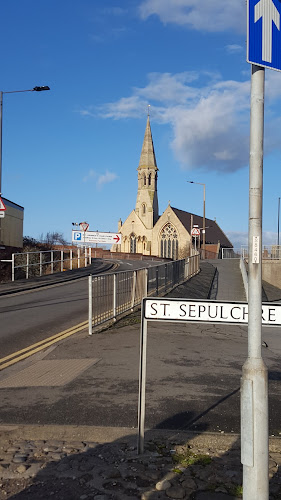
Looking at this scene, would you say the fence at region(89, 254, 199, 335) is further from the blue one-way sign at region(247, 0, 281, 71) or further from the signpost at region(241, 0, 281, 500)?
the blue one-way sign at region(247, 0, 281, 71)

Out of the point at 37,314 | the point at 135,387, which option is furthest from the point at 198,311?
the point at 37,314

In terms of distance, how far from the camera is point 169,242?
92.8 m

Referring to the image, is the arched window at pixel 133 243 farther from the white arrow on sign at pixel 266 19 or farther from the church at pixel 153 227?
the white arrow on sign at pixel 266 19

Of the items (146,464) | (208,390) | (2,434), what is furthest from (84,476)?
(208,390)

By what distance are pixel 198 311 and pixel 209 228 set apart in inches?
3799

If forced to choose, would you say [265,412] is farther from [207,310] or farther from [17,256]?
[17,256]

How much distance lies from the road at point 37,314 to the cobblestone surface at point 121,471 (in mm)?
4796

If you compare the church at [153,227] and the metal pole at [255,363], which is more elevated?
the church at [153,227]

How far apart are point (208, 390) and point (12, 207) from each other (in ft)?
96.3

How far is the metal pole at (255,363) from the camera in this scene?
10.3 feet

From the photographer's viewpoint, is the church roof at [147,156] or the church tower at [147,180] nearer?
the church tower at [147,180]

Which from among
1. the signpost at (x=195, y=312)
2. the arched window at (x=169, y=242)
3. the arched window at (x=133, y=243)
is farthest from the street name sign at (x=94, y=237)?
the arched window at (x=133, y=243)

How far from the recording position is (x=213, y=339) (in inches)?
443

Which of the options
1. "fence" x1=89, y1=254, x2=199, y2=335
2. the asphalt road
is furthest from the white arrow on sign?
"fence" x1=89, y1=254, x2=199, y2=335
